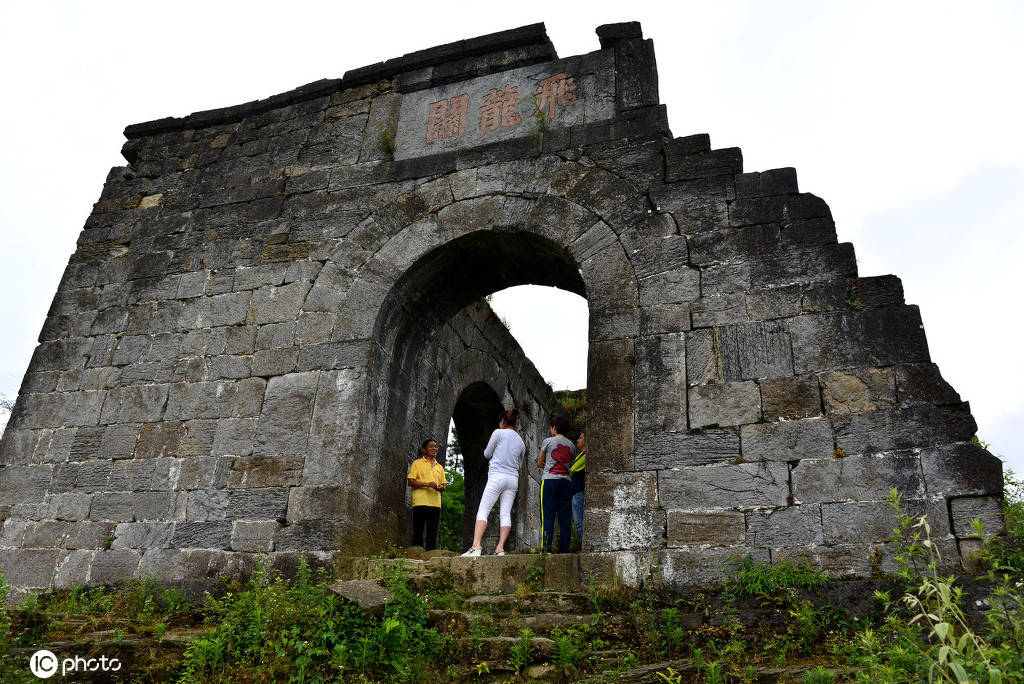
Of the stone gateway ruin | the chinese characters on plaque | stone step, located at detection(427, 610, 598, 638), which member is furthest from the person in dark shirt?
the chinese characters on plaque

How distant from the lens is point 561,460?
626 cm

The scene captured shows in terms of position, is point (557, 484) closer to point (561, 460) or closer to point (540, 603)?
point (561, 460)

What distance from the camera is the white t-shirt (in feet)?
20.6

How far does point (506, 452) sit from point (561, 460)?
44cm

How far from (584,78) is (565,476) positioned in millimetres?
3380

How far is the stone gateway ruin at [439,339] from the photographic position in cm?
482

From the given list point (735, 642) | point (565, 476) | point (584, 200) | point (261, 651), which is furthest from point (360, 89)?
point (735, 642)

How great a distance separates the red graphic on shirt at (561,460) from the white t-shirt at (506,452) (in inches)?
10.6

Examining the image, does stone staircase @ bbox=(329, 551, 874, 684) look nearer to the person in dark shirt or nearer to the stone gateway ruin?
the stone gateway ruin

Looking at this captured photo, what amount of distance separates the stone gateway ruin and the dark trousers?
41.4 inches

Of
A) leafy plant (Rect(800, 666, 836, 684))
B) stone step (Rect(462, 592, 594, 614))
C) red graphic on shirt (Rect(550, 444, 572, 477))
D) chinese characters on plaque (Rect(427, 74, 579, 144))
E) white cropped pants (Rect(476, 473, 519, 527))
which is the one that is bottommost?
leafy plant (Rect(800, 666, 836, 684))

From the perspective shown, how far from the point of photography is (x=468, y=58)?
7.41m

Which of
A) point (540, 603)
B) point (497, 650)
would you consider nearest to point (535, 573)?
point (540, 603)

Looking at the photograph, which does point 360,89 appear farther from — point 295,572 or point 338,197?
point 295,572
